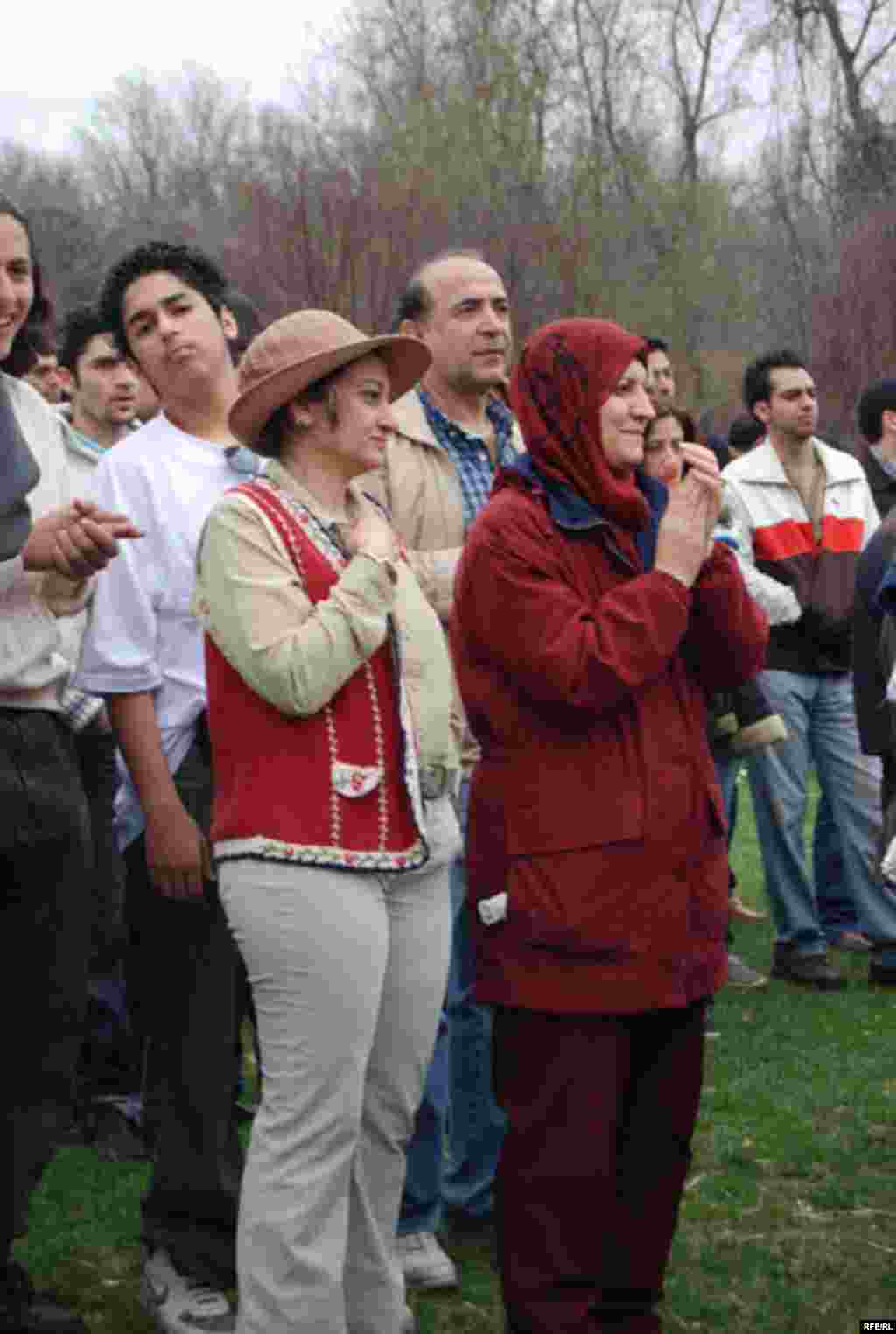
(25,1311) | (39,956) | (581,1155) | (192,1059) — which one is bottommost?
(25,1311)

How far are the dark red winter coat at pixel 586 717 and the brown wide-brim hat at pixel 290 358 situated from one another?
0.37m

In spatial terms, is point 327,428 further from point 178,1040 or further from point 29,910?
point 178,1040

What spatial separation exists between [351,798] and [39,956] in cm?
82

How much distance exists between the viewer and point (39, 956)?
13.0 ft

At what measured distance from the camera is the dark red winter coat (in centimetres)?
372

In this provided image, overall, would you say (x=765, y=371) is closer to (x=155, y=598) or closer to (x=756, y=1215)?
(x=756, y=1215)

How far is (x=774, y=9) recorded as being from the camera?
86.6 feet

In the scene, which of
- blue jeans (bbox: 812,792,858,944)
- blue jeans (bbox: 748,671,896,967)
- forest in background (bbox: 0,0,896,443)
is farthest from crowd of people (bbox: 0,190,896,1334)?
forest in background (bbox: 0,0,896,443)

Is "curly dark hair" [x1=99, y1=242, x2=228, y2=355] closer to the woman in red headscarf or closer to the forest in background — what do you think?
the woman in red headscarf

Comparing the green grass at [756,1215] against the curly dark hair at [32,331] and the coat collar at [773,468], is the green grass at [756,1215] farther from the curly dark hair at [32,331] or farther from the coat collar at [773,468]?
the coat collar at [773,468]

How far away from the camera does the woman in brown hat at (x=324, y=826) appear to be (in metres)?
3.52

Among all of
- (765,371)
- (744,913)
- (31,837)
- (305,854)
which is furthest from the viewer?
(744,913)

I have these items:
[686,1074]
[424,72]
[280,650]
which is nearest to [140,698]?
[280,650]

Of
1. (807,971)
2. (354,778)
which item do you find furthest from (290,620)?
(807,971)
